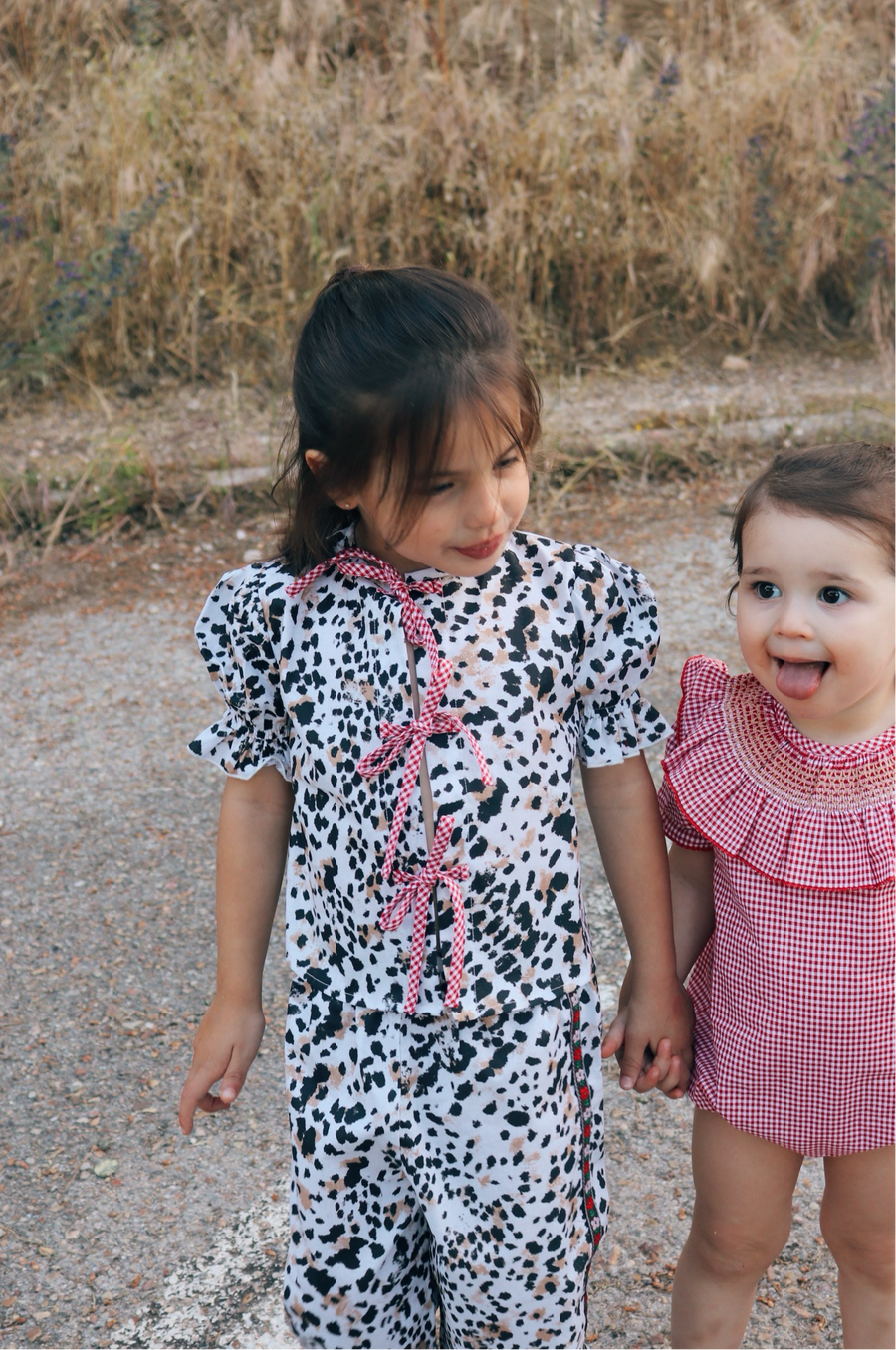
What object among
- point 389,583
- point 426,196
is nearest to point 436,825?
point 389,583

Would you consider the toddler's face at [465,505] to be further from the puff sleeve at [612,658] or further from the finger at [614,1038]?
the finger at [614,1038]

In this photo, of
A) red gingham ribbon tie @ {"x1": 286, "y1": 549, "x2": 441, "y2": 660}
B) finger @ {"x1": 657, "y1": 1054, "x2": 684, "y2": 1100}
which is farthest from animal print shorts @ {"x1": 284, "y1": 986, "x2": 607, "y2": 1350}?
red gingham ribbon tie @ {"x1": 286, "y1": 549, "x2": 441, "y2": 660}

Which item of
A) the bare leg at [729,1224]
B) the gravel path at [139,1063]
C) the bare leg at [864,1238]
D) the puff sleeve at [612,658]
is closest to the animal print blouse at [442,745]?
the puff sleeve at [612,658]

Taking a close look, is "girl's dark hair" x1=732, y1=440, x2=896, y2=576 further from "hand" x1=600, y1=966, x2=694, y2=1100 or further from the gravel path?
the gravel path

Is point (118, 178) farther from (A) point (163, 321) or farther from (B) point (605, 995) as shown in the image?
(B) point (605, 995)

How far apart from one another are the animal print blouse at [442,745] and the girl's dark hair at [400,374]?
14 centimetres

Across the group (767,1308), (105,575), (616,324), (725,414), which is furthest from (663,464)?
(767,1308)

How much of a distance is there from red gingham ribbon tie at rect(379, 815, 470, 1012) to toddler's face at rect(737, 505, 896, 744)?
361mm

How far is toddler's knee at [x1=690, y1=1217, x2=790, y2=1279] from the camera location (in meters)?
1.44

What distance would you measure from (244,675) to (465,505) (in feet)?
1.09

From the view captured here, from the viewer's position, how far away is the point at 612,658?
1.40 meters

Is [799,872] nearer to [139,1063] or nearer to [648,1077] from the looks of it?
[648,1077]

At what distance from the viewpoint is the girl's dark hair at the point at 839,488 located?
1.26 meters

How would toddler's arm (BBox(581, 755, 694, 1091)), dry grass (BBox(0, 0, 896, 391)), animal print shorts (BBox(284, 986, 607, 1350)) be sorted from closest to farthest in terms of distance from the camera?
animal print shorts (BBox(284, 986, 607, 1350)), toddler's arm (BBox(581, 755, 694, 1091)), dry grass (BBox(0, 0, 896, 391))
